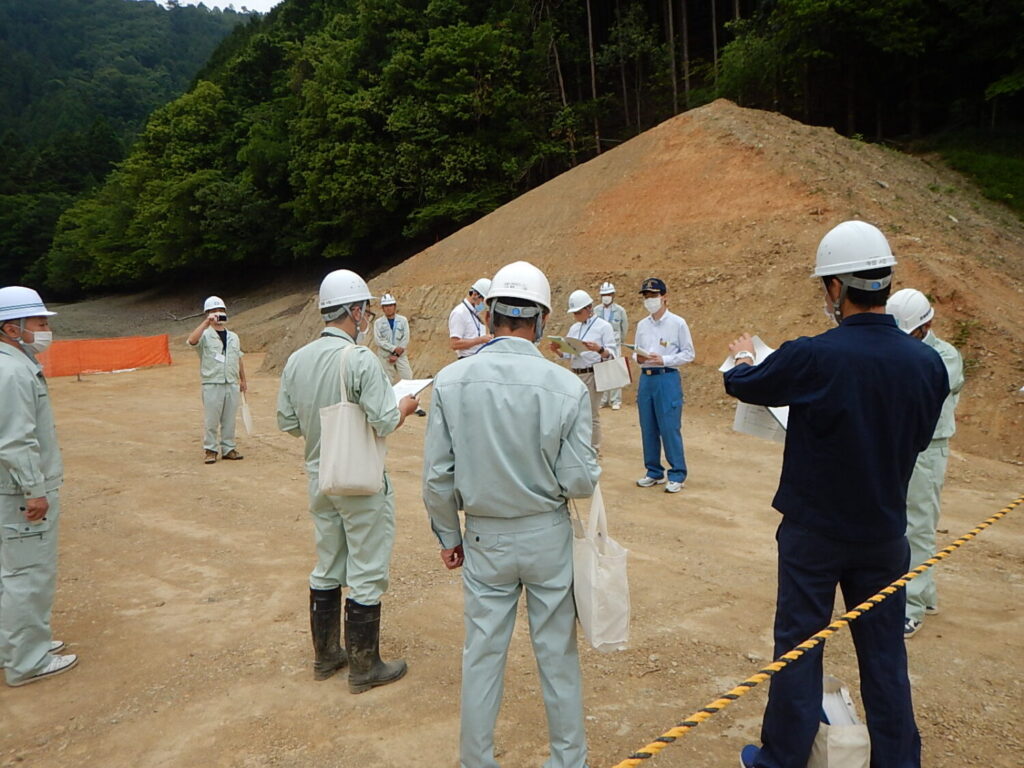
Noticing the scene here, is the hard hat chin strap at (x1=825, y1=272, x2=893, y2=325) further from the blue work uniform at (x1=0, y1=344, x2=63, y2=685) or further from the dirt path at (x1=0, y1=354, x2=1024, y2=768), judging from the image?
the blue work uniform at (x1=0, y1=344, x2=63, y2=685)

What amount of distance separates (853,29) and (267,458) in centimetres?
2623

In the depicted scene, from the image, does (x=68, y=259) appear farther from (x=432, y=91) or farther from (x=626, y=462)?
(x=626, y=462)

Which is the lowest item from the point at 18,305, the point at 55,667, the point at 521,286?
the point at 55,667

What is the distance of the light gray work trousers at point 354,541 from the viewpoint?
158 inches

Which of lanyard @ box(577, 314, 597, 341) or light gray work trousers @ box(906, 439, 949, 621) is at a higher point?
lanyard @ box(577, 314, 597, 341)

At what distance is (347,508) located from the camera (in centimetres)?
397

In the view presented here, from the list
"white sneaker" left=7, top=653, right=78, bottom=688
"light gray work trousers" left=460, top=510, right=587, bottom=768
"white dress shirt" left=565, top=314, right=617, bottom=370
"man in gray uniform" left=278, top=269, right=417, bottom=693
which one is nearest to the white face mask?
"man in gray uniform" left=278, top=269, right=417, bottom=693

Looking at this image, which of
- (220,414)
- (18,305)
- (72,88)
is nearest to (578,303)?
(220,414)

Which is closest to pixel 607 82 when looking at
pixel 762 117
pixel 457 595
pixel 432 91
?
pixel 432 91

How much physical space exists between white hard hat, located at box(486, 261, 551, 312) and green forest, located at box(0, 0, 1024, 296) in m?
24.5

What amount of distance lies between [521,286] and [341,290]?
5.09 feet

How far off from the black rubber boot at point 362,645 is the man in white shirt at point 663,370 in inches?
187

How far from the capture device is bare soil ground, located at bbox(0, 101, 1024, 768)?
3.69 metres

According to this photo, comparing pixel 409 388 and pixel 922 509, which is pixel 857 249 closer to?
pixel 922 509
